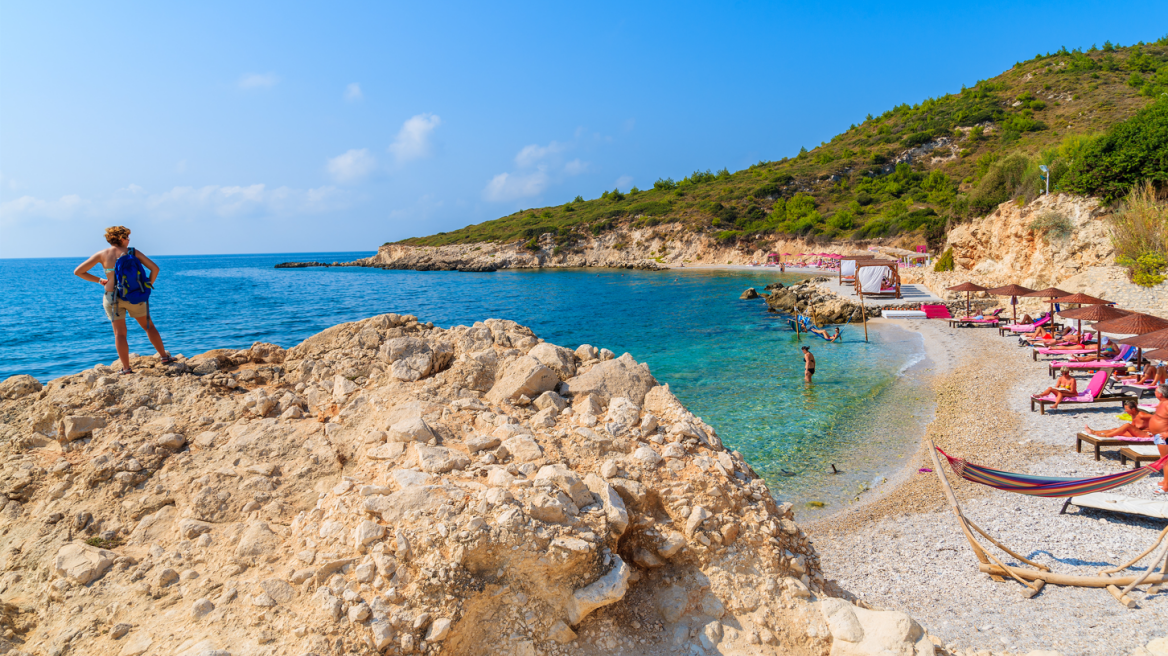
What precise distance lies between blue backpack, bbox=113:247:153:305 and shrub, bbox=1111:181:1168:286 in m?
26.7

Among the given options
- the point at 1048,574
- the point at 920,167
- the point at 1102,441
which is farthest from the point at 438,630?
the point at 920,167

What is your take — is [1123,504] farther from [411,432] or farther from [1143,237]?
[1143,237]

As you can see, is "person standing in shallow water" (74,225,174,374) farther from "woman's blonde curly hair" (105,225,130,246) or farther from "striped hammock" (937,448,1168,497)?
"striped hammock" (937,448,1168,497)

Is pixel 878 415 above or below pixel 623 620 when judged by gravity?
below

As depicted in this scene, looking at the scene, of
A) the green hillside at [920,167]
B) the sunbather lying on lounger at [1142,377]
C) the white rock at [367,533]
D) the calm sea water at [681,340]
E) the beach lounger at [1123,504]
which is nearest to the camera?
the white rock at [367,533]

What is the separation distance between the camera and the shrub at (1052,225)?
23623mm

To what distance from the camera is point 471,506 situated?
10.3 feet

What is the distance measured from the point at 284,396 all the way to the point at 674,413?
337cm

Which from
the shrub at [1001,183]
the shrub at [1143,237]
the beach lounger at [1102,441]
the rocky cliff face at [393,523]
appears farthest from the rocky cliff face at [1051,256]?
the rocky cliff face at [393,523]

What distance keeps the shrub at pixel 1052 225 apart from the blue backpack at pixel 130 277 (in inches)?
1240

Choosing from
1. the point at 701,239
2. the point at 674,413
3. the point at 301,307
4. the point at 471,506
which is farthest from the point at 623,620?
the point at 701,239

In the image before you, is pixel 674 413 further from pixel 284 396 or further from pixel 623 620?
pixel 284 396

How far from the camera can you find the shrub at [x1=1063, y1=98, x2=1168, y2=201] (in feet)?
69.4

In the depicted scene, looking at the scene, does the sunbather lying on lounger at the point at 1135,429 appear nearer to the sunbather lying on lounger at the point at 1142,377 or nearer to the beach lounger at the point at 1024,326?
the sunbather lying on lounger at the point at 1142,377
